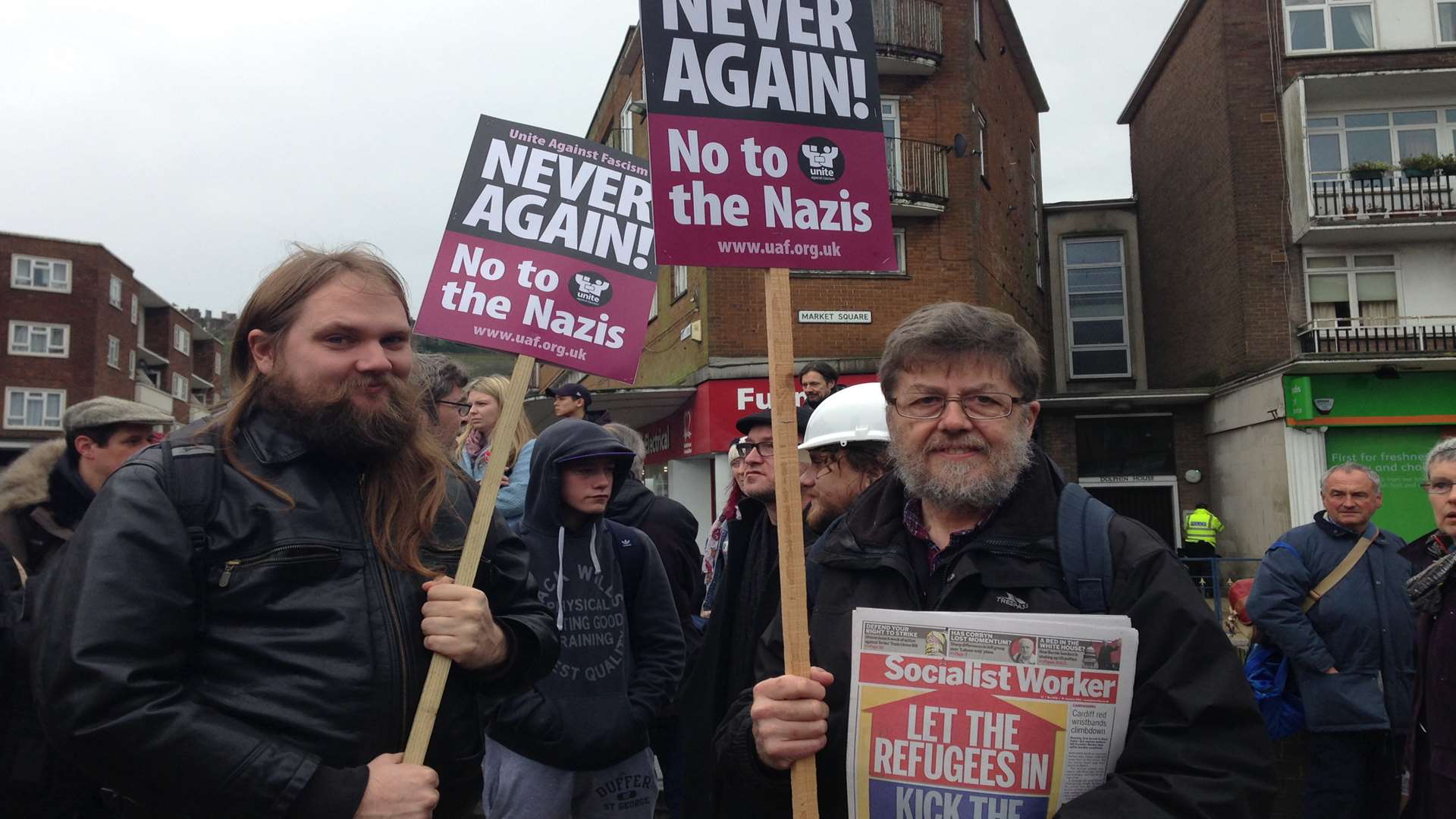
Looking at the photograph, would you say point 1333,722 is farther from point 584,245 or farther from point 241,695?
point 241,695

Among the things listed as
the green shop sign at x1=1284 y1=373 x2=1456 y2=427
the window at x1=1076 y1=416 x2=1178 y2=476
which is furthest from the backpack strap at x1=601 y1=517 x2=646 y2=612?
the window at x1=1076 y1=416 x2=1178 y2=476

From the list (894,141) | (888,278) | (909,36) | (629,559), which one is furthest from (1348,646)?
(909,36)

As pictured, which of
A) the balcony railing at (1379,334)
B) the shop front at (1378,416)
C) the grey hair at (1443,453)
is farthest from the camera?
the balcony railing at (1379,334)

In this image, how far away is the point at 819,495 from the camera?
11.3 ft

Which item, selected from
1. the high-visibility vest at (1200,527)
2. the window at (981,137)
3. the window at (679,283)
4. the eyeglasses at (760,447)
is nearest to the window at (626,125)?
the window at (679,283)

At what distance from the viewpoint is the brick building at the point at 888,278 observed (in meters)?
16.7

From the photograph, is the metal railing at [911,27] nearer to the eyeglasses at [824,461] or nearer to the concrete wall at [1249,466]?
the concrete wall at [1249,466]

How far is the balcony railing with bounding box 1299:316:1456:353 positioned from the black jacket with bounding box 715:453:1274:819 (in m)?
20.9

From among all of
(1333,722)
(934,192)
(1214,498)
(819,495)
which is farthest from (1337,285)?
(819,495)

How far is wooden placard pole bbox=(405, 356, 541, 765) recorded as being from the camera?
6.61ft

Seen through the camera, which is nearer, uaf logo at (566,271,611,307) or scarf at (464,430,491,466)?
uaf logo at (566,271,611,307)

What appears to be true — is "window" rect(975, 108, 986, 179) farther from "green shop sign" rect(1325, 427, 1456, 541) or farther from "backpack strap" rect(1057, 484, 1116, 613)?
"backpack strap" rect(1057, 484, 1116, 613)

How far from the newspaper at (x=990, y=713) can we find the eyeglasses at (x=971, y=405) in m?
0.54

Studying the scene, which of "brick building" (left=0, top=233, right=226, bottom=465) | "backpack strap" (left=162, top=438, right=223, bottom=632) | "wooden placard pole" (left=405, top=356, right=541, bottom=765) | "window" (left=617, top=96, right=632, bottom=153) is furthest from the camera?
"brick building" (left=0, top=233, right=226, bottom=465)
